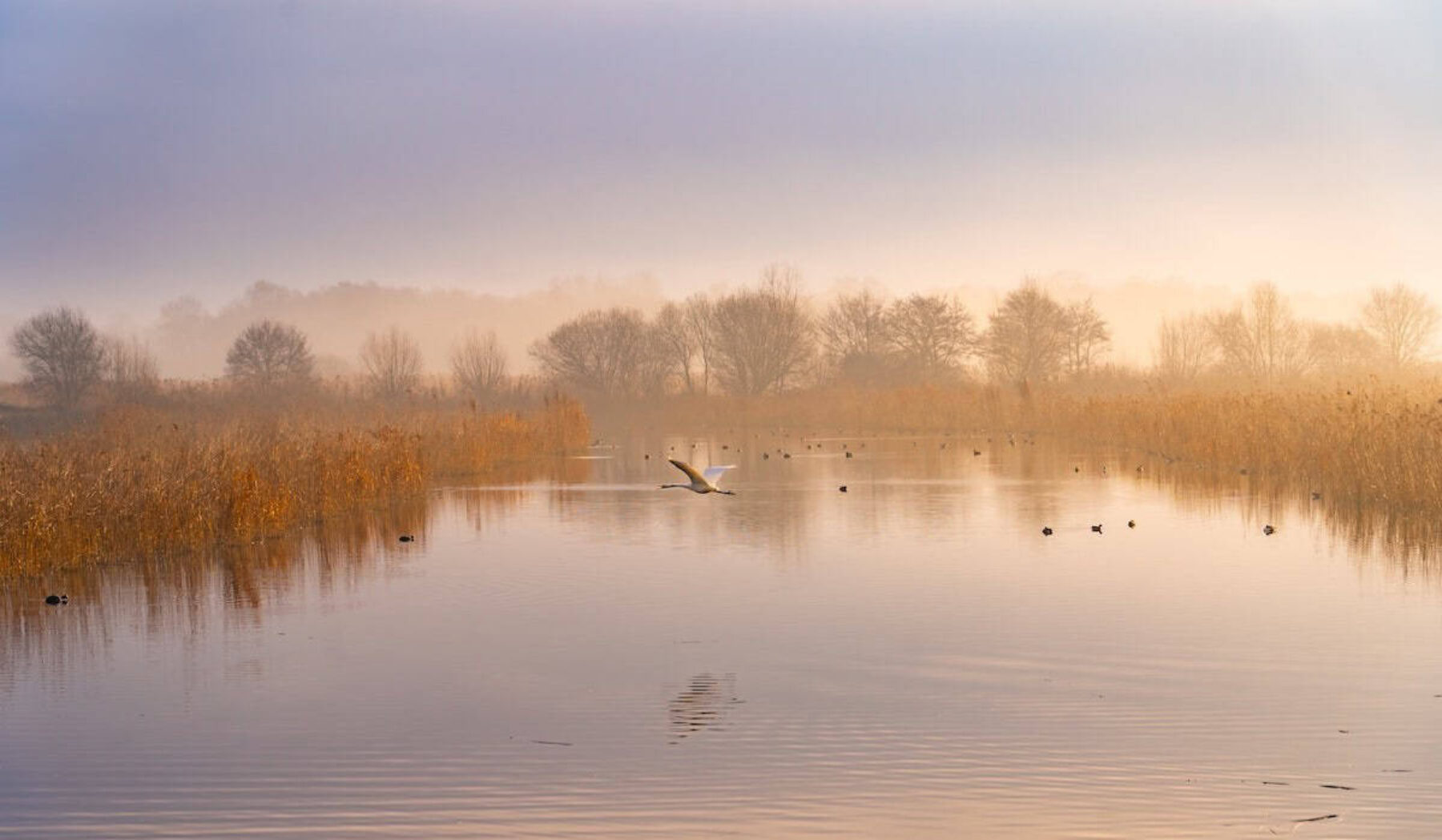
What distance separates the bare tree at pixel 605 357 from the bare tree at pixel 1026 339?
1899 cm

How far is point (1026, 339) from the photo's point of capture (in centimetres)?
7312

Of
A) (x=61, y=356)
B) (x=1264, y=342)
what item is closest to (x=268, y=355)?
(x=61, y=356)

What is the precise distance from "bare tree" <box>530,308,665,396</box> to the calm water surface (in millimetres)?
57466

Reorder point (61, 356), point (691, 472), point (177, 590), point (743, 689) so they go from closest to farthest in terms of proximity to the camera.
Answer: point (743, 689)
point (177, 590)
point (691, 472)
point (61, 356)

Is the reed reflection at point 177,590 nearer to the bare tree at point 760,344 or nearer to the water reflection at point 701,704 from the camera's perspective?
the water reflection at point 701,704

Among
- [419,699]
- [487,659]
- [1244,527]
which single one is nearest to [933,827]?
[419,699]

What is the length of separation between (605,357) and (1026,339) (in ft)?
77.3

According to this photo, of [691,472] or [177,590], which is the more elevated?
[691,472]

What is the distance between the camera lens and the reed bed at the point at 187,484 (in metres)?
15.5

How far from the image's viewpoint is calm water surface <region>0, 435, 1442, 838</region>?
22.4 ft

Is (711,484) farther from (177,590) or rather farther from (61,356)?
(61,356)

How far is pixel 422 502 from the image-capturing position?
2425 centimetres

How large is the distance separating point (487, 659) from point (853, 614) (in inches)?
139

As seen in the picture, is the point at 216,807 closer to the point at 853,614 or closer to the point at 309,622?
the point at 309,622
